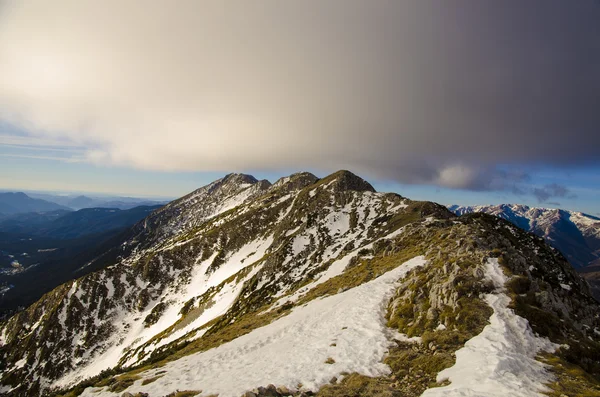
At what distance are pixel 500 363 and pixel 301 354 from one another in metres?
12.7

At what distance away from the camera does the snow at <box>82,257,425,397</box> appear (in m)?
17.1

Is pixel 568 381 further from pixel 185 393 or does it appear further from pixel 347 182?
pixel 347 182

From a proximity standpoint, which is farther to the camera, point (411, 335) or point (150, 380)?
point (150, 380)

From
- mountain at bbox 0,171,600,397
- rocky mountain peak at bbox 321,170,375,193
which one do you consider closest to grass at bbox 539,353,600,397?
mountain at bbox 0,171,600,397

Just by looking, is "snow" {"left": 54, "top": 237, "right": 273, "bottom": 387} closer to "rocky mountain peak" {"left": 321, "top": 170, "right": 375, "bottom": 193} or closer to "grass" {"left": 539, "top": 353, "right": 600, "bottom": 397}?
"rocky mountain peak" {"left": 321, "top": 170, "right": 375, "bottom": 193}

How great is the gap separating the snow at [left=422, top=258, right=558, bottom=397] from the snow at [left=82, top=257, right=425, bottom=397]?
446 cm

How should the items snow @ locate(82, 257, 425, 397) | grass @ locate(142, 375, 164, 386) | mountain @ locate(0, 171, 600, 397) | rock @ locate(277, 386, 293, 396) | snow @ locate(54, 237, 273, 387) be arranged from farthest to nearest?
snow @ locate(54, 237, 273, 387)
grass @ locate(142, 375, 164, 386)
snow @ locate(82, 257, 425, 397)
rock @ locate(277, 386, 293, 396)
mountain @ locate(0, 171, 600, 397)

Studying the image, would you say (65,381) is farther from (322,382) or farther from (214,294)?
(322,382)

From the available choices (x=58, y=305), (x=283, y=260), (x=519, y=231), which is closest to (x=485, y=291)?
(x=519, y=231)

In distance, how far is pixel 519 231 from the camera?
6569 centimetres

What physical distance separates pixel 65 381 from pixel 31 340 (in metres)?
44.1

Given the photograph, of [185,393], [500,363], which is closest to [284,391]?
[185,393]

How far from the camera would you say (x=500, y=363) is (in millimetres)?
13547

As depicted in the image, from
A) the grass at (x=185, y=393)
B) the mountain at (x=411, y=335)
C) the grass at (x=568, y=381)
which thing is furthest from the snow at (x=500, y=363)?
the grass at (x=185, y=393)
